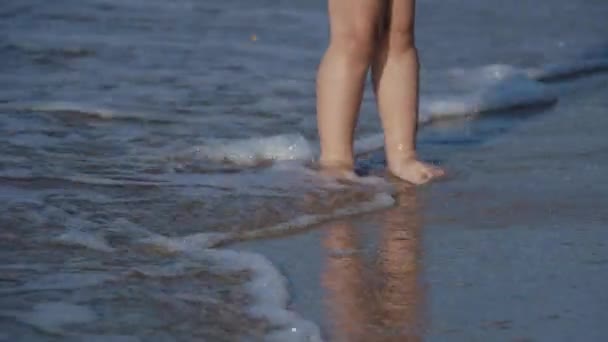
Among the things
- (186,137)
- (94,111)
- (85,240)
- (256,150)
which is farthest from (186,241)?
(94,111)

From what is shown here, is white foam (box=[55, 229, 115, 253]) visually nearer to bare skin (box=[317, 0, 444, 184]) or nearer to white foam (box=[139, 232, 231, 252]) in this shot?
white foam (box=[139, 232, 231, 252])

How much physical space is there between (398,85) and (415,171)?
0.30 metres

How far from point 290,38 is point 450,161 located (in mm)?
2398

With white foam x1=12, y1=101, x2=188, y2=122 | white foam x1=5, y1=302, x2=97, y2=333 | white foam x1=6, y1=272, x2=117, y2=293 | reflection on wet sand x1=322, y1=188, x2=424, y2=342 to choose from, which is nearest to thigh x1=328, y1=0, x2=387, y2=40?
Result: reflection on wet sand x1=322, y1=188, x2=424, y2=342

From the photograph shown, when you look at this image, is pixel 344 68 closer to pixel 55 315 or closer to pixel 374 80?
pixel 374 80

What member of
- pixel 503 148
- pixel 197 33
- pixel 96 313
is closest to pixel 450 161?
pixel 503 148

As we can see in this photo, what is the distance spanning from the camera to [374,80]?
16.3 feet

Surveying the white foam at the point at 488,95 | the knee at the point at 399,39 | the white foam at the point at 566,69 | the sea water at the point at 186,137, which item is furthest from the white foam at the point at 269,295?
the white foam at the point at 566,69

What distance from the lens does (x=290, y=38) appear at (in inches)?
291

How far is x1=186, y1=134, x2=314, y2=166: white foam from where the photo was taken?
5023mm

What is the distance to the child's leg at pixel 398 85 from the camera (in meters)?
4.86

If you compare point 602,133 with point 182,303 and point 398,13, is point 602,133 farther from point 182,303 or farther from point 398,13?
point 182,303

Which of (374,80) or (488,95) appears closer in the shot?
(374,80)

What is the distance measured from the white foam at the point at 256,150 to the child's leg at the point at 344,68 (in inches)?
11.6
